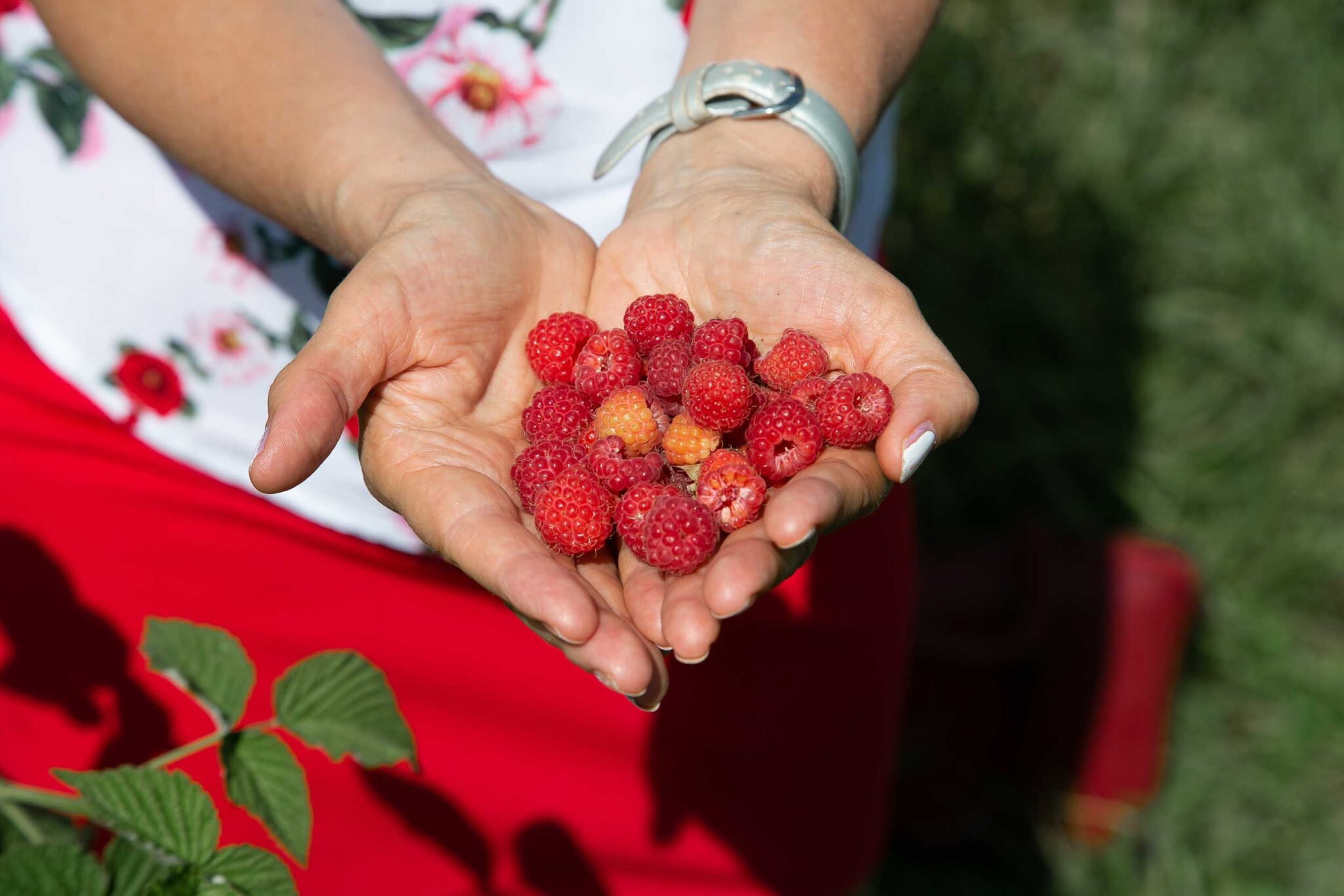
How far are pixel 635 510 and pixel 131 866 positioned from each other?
702 mm

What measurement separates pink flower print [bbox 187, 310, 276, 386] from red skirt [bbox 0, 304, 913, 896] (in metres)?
0.16

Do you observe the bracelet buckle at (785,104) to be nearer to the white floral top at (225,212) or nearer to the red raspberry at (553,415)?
the white floral top at (225,212)

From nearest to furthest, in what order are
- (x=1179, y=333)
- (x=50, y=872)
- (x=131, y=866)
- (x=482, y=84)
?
(x=50, y=872), (x=131, y=866), (x=482, y=84), (x=1179, y=333)

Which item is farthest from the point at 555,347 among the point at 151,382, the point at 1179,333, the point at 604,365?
the point at 1179,333

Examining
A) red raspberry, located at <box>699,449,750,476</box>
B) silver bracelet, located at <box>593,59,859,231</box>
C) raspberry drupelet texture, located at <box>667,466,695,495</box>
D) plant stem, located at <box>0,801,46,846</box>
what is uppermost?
silver bracelet, located at <box>593,59,859,231</box>

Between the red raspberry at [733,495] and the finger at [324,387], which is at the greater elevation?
the finger at [324,387]

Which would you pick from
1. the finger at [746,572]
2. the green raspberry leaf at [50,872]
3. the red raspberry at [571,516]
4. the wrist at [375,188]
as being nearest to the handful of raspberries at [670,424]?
the red raspberry at [571,516]

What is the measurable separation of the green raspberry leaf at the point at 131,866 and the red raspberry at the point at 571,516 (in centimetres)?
56

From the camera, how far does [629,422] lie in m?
1.66

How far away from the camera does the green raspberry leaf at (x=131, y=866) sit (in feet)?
3.65

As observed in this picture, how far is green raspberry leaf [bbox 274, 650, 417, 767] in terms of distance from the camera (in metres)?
1.38

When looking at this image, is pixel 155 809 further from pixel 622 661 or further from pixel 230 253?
pixel 230 253

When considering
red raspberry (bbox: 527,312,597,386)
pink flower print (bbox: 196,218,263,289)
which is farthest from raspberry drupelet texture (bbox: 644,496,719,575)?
pink flower print (bbox: 196,218,263,289)

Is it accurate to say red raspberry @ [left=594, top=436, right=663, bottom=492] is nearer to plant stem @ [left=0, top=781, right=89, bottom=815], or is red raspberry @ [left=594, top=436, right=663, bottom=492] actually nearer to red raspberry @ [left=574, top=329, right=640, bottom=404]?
red raspberry @ [left=574, top=329, right=640, bottom=404]
